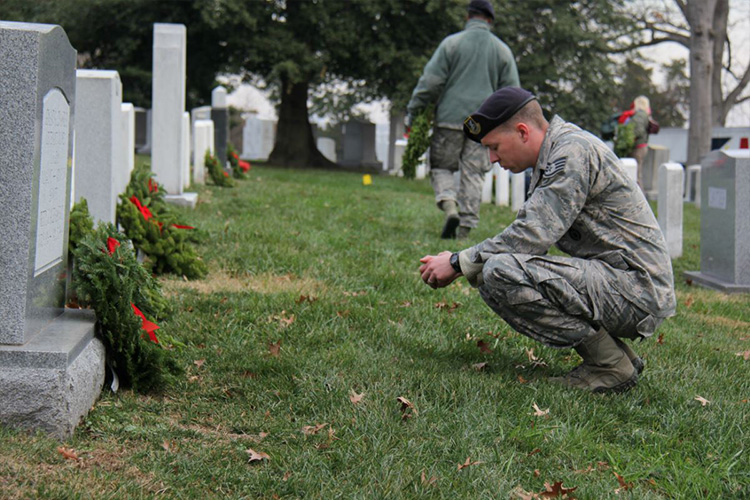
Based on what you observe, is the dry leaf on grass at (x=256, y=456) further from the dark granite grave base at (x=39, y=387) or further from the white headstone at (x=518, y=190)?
the white headstone at (x=518, y=190)

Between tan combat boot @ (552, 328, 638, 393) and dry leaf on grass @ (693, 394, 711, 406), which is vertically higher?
tan combat boot @ (552, 328, 638, 393)

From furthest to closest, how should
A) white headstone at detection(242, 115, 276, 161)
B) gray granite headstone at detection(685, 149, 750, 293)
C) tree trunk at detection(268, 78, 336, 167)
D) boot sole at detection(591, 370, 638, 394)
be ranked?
white headstone at detection(242, 115, 276, 161) < tree trunk at detection(268, 78, 336, 167) < gray granite headstone at detection(685, 149, 750, 293) < boot sole at detection(591, 370, 638, 394)

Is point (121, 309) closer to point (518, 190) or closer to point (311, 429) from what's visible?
point (311, 429)

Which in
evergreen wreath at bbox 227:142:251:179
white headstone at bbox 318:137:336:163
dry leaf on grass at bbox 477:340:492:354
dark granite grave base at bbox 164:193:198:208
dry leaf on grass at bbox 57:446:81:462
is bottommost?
dry leaf on grass at bbox 57:446:81:462

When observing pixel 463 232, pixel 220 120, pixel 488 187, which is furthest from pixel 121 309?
pixel 220 120

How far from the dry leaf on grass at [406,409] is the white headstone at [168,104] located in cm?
671

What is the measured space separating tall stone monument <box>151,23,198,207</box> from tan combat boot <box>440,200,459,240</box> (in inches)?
122

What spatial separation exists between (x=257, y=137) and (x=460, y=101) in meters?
32.0

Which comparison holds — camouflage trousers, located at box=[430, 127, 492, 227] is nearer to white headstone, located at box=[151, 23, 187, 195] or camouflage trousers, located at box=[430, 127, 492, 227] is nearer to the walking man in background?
the walking man in background

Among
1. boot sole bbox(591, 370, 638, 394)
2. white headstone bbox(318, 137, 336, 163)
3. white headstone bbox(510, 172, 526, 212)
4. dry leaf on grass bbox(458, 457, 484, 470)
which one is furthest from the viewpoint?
white headstone bbox(318, 137, 336, 163)

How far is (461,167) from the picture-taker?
27.6ft

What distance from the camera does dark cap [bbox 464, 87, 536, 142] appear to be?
3.92m

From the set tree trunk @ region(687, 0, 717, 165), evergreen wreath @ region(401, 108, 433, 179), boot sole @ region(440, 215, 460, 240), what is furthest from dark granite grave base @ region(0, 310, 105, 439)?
tree trunk @ region(687, 0, 717, 165)

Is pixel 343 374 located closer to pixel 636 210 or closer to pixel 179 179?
pixel 636 210
